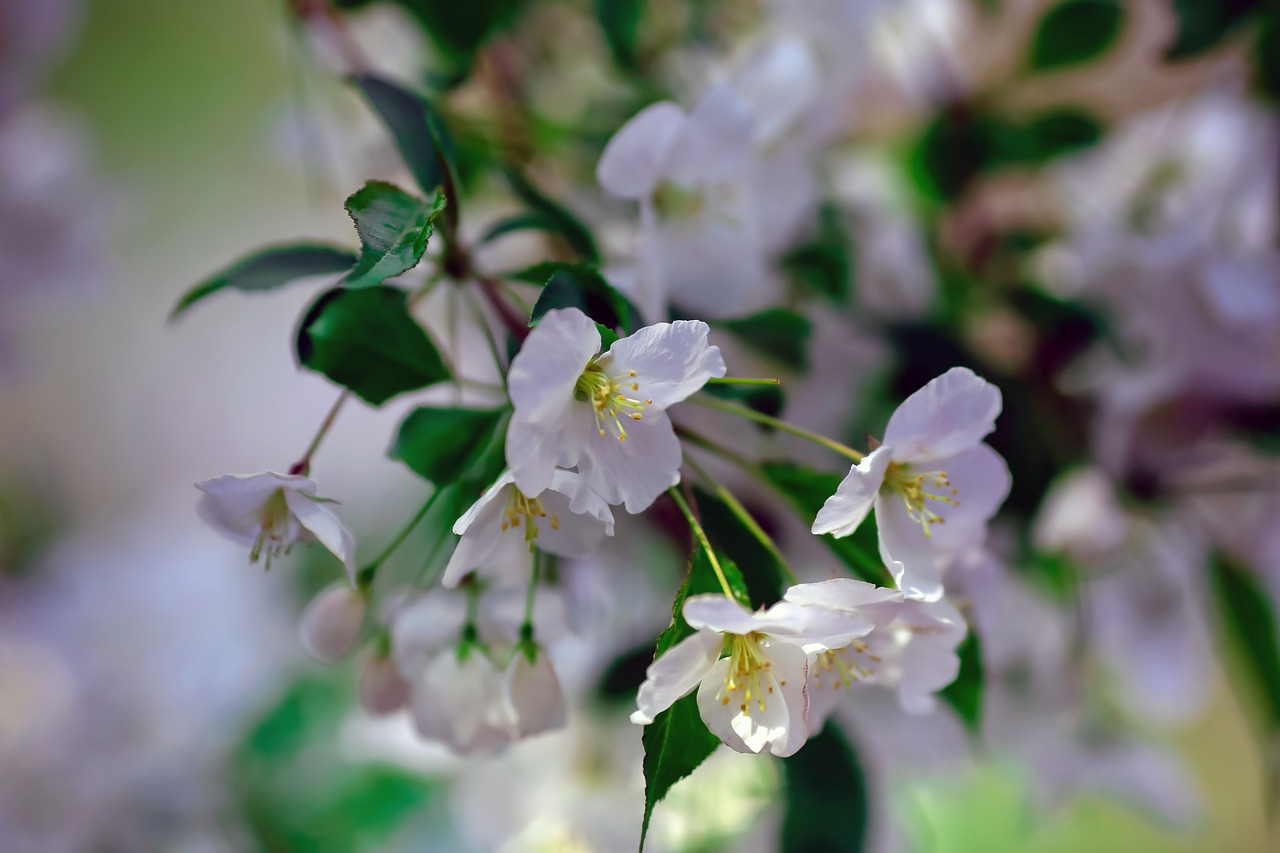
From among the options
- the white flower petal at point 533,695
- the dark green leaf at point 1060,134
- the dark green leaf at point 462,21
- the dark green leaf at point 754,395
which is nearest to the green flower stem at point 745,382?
the dark green leaf at point 754,395

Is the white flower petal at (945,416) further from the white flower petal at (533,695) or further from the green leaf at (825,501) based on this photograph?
the white flower petal at (533,695)

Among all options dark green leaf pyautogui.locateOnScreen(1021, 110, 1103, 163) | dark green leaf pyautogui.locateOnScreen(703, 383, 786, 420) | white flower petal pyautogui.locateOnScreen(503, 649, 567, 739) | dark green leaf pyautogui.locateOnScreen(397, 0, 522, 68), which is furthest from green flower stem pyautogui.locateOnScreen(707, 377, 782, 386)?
dark green leaf pyautogui.locateOnScreen(1021, 110, 1103, 163)

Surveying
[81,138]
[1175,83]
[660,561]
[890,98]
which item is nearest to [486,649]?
[660,561]

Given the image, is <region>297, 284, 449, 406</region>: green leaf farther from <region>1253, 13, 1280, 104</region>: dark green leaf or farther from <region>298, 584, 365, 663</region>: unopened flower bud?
<region>1253, 13, 1280, 104</region>: dark green leaf

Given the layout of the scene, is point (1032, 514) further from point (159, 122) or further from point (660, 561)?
point (159, 122)

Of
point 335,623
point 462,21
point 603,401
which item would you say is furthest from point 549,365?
point 462,21

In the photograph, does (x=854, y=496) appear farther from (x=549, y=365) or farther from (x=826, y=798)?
(x=826, y=798)
